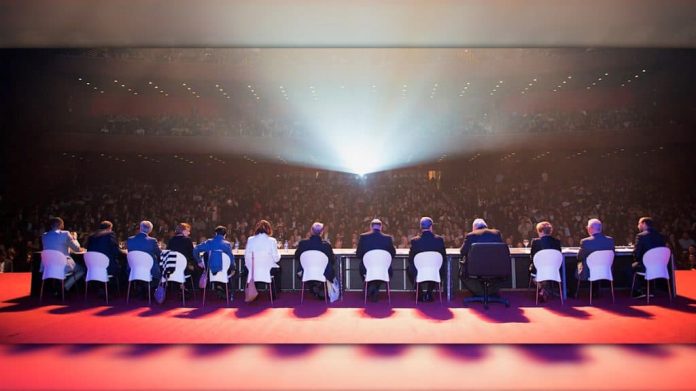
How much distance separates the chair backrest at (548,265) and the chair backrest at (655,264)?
3.73 feet

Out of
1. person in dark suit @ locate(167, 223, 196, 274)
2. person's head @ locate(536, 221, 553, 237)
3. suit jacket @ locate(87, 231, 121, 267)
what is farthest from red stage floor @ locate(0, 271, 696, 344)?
person's head @ locate(536, 221, 553, 237)

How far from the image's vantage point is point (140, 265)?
20.5 ft

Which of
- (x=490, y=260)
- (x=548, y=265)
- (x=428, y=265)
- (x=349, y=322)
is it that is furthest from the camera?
(x=428, y=265)

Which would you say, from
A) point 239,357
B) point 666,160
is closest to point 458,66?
point 666,160

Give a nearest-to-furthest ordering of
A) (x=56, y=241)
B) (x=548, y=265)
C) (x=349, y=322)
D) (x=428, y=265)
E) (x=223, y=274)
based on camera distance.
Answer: (x=349, y=322)
(x=548, y=265)
(x=428, y=265)
(x=223, y=274)
(x=56, y=241)

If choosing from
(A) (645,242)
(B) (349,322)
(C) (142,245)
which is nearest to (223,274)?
(C) (142,245)

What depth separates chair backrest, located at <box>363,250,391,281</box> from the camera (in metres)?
6.09

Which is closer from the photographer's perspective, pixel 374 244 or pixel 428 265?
pixel 428 265

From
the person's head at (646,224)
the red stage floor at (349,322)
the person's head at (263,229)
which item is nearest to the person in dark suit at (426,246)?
the red stage floor at (349,322)

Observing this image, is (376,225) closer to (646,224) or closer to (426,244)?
(426,244)

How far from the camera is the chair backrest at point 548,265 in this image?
5.93 m

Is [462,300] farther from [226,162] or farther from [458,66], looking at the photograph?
[226,162]

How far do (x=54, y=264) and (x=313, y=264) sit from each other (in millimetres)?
3395

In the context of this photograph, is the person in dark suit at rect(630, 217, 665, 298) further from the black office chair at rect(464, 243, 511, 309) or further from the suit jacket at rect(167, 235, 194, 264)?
the suit jacket at rect(167, 235, 194, 264)
